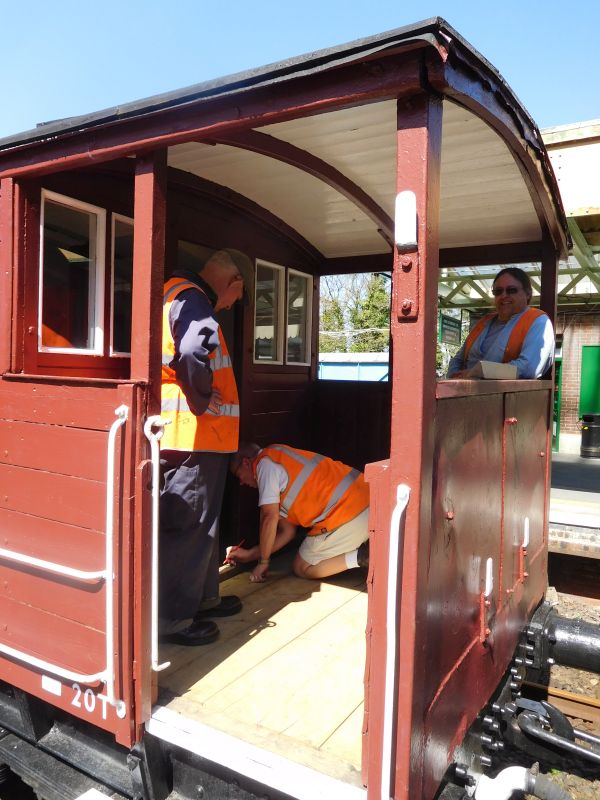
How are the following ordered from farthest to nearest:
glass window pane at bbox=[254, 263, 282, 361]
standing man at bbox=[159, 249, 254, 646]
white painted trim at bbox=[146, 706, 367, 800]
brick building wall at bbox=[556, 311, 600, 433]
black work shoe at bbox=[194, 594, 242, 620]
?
brick building wall at bbox=[556, 311, 600, 433] < glass window pane at bbox=[254, 263, 282, 361] < black work shoe at bbox=[194, 594, 242, 620] < standing man at bbox=[159, 249, 254, 646] < white painted trim at bbox=[146, 706, 367, 800]

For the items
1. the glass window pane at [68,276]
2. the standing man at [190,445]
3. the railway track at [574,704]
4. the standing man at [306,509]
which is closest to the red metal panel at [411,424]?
the standing man at [190,445]

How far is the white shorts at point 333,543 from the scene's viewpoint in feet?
12.8

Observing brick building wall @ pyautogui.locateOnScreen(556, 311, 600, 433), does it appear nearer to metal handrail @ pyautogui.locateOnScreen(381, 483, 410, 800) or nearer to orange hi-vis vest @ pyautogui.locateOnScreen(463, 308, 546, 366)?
orange hi-vis vest @ pyautogui.locateOnScreen(463, 308, 546, 366)

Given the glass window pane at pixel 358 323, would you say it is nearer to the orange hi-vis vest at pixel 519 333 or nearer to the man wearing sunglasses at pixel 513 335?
the man wearing sunglasses at pixel 513 335

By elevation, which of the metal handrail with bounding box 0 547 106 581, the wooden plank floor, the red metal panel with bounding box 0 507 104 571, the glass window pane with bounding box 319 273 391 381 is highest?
the glass window pane with bounding box 319 273 391 381

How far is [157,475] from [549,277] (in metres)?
2.86

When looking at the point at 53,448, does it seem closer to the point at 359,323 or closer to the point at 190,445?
the point at 190,445

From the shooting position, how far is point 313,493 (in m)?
3.95

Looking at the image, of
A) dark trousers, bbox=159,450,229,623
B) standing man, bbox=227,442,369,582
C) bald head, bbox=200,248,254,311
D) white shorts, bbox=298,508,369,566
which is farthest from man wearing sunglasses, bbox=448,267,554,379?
dark trousers, bbox=159,450,229,623

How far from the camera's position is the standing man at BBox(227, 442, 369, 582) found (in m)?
3.83

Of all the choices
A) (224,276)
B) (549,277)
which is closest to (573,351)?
(549,277)

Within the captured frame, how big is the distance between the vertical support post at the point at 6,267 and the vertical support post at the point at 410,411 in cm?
167

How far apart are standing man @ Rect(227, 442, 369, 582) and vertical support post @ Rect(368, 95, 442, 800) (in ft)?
6.78

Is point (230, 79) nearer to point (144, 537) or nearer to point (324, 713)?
point (144, 537)
